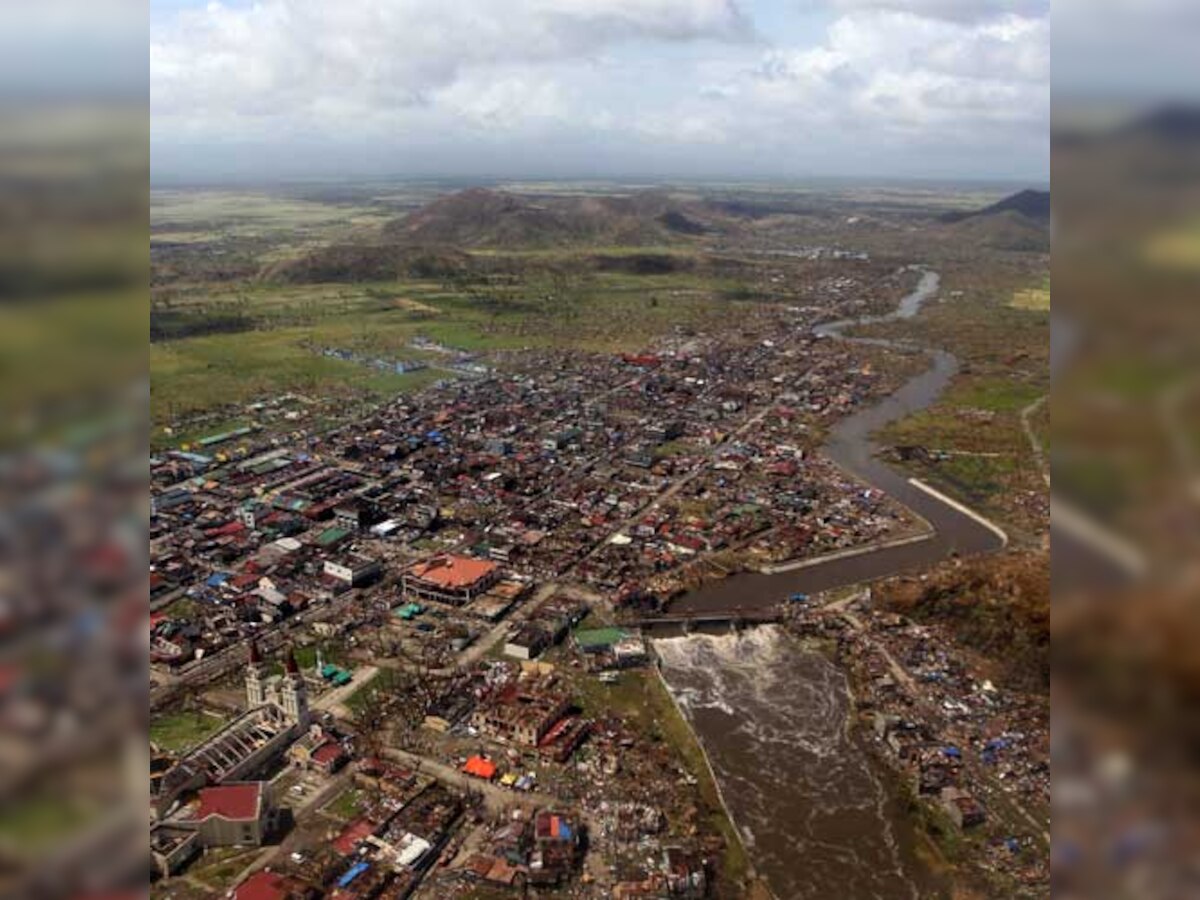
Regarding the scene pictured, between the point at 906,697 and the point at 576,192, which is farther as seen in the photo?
the point at 576,192

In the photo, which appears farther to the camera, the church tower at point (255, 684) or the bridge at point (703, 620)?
the bridge at point (703, 620)

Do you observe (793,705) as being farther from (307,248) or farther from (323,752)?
(307,248)

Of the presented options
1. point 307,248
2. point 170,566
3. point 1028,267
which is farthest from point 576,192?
point 170,566

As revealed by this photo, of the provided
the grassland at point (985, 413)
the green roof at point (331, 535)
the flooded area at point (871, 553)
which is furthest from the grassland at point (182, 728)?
the grassland at point (985, 413)

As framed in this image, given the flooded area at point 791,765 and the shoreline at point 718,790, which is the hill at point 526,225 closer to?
the flooded area at point 791,765

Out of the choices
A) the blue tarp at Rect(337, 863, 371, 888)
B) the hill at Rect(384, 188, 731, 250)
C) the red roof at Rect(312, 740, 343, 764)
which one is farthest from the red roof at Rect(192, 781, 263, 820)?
the hill at Rect(384, 188, 731, 250)

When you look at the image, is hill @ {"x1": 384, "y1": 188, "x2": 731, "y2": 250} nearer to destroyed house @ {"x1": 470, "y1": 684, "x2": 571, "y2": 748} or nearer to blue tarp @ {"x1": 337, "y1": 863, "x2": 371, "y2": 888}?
destroyed house @ {"x1": 470, "y1": 684, "x2": 571, "y2": 748}
